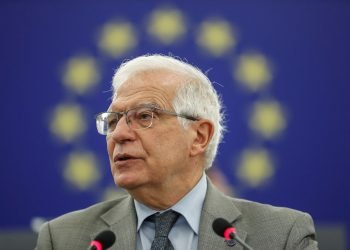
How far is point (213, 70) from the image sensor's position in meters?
5.48

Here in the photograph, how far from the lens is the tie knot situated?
2.86m

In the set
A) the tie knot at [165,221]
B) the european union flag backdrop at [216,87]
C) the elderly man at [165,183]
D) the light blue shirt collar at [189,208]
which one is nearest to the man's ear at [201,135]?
the elderly man at [165,183]

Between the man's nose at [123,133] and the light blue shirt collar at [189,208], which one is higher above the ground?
the man's nose at [123,133]

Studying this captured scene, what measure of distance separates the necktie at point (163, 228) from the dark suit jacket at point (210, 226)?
9 centimetres

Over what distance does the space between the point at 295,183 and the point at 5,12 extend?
101 inches

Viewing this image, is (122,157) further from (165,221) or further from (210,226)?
(210,226)

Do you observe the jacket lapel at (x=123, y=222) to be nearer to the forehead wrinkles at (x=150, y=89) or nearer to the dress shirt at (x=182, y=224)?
the dress shirt at (x=182, y=224)

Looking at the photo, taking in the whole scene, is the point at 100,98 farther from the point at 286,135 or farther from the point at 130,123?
the point at 130,123

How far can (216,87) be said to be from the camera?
211 inches

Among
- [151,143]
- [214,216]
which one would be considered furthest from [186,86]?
[214,216]

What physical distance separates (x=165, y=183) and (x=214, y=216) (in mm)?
237

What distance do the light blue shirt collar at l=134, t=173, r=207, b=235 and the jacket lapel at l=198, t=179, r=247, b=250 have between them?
0.09 feet

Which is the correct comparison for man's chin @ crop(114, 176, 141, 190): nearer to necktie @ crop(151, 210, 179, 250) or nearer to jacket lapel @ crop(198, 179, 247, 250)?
necktie @ crop(151, 210, 179, 250)

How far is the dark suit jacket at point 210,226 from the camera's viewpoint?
283 cm
